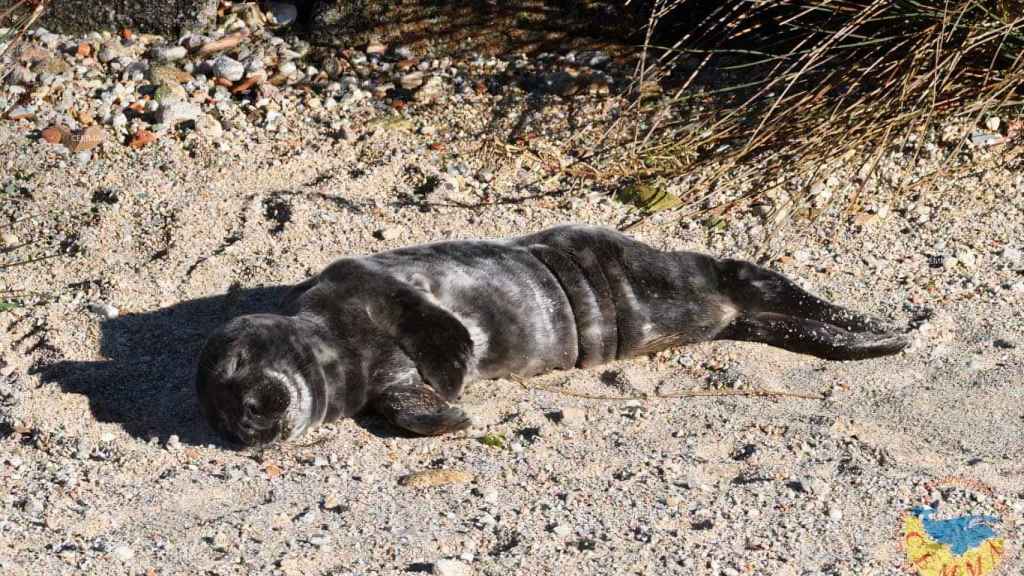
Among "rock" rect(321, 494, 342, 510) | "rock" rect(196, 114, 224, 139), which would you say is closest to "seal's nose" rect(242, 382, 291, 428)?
"rock" rect(321, 494, 342, 510)

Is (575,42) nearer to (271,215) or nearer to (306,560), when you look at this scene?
(271,215)

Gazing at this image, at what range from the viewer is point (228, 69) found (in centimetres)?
631

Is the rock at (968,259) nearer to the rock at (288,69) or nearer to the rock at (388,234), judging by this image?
the rock at (388,234)

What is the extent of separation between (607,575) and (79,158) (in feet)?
11.6

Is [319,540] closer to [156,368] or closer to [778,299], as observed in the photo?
[156,368]

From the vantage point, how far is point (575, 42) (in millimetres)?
6512

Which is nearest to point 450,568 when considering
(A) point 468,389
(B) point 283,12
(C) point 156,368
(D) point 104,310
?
(A) point 468,389

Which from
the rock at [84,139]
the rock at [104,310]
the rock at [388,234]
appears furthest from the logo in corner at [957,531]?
the rock at [84,139]

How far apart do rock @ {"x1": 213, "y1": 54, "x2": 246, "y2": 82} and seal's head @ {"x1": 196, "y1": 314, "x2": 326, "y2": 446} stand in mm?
2556

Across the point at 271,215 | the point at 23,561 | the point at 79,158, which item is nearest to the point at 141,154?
the point at 79,158

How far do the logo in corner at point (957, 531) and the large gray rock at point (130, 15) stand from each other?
14.9 feet

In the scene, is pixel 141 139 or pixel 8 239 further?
pixel 141 139

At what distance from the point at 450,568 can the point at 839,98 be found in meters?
2.86

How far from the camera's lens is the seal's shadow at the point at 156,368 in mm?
4066
